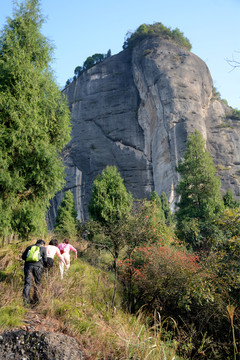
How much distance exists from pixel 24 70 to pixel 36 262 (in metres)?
5.95

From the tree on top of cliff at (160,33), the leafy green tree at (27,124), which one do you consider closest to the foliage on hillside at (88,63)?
the tree on top of cliff at (160,33)

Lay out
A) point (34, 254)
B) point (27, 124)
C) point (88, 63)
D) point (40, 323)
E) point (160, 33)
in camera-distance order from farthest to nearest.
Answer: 1. point (88, 63)
2. point (160, 33)
3. point (27, 124)
4. point (34, 254)
5. point (40, 323)

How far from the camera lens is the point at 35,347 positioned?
3803 mm

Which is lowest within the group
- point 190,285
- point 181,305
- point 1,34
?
point 181,305

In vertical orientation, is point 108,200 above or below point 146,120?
below

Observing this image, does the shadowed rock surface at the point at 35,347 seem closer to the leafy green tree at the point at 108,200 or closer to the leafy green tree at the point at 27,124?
the leafy green tree at the point at 27,124

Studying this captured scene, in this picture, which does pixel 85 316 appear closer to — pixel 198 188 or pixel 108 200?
pixel 108 200

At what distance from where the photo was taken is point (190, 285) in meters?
6.50

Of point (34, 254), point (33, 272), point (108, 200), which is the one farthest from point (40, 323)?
point (108, 200)

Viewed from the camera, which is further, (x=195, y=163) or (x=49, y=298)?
(x=195, y=163)

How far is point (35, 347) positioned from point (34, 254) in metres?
2.44

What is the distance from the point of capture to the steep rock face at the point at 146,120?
36281 millimetres

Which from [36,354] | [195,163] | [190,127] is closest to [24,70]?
[36,354]

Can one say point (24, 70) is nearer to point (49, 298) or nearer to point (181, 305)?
point (49, 298)
